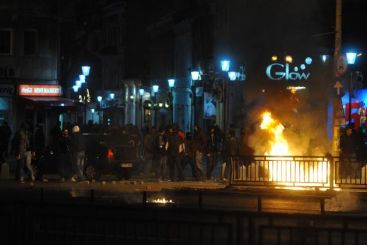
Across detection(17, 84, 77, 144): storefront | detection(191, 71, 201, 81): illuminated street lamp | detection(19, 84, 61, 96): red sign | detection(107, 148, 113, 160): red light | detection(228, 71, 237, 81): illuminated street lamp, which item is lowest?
detection(107, 148, 113, 160): red light

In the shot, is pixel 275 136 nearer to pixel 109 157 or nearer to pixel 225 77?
pixel 109 157

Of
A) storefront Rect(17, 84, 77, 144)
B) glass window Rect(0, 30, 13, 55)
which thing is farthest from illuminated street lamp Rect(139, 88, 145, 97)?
glass window Rect(0, 30, 13, 55)

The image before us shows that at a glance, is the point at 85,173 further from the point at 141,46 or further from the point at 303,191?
the point at 141,46

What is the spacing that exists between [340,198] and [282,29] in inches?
674

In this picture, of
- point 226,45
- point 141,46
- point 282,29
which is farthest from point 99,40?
point 282,29

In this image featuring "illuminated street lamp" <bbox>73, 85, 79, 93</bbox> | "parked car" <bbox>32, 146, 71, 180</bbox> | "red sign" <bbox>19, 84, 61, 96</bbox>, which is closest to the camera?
"parked car" <bbox>32, 146, 71, 180</bbox>

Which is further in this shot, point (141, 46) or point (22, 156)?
point (141, 46)

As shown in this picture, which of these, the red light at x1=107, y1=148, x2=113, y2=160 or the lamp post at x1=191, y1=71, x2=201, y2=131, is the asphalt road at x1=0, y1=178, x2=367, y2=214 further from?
the lamp post at x1=191, y1=71, x2=201, y2=131

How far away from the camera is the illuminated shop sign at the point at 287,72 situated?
33.4 meters

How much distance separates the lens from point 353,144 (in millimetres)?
25125

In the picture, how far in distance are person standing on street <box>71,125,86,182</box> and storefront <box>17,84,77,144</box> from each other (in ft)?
45.5

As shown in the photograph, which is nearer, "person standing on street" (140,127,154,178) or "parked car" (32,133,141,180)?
"parked car" (32,133,141,180)

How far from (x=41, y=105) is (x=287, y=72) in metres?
12.6

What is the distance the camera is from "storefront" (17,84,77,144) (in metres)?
39.2
